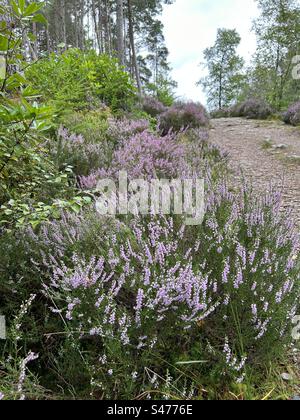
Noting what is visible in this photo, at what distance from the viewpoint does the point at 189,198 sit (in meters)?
2.35

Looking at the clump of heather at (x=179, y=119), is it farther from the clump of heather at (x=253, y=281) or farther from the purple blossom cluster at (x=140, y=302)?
the purple blossom cluster at (x=140, y=302)

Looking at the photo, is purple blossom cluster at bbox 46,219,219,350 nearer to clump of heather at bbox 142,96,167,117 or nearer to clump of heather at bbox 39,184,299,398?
clump of heather at bbox 39,184,299,398

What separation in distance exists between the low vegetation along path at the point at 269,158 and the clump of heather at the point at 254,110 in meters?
4.30

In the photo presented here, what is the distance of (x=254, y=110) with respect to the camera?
1519 centimetres

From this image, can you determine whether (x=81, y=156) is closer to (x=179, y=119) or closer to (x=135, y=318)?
(x=135, y=318)

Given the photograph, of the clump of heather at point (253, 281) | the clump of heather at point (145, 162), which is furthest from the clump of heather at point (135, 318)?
the clump of heather at point (145, 162)

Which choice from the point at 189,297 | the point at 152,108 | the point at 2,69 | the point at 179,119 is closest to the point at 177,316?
the point at 189,297

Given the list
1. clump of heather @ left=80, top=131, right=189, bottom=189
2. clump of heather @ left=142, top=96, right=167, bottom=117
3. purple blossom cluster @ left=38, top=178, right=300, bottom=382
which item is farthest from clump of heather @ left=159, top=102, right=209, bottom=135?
purple blossom cluster @ left=38, top=178, right=300, bottom=382

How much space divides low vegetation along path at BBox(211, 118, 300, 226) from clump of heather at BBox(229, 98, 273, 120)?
4.30 m

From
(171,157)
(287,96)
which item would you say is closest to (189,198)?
(171,157)

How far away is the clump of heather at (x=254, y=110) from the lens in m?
14.6

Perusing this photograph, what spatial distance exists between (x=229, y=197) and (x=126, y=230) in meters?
0.87

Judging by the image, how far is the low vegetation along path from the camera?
4.50m

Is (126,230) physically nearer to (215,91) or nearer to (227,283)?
(227,283)
